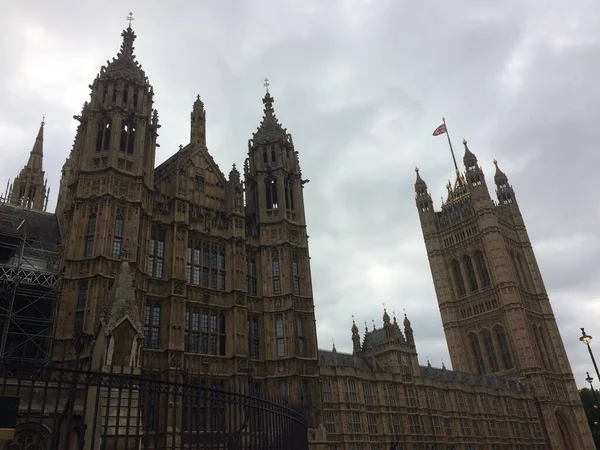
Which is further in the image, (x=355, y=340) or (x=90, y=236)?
(x=355, y=340)

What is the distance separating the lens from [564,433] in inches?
3462

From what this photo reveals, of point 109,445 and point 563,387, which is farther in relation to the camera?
point 563,387

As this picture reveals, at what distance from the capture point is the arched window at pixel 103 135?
87.9ft

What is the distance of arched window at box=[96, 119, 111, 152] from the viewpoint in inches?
1054

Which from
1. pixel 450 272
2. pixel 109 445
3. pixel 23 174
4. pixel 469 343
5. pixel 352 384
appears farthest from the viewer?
pixel 450 272

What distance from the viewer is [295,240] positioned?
107 ft

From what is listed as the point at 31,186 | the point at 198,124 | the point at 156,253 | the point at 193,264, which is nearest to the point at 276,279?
the point at 193,264

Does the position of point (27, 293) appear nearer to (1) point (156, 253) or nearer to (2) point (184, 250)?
(1) point (156, 253)

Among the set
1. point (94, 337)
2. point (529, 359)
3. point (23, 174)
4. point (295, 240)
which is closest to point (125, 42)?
point (295, 240)

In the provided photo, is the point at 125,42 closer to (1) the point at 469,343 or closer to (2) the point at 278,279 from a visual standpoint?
(2) the point at 278,279

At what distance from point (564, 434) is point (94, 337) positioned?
93061 mm

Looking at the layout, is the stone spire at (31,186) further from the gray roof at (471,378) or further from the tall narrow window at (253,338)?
the gray roof at (471,378)

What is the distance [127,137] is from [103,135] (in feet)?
4.11

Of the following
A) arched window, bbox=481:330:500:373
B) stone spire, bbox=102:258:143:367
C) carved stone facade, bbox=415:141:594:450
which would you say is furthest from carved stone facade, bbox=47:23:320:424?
arched window, bbox=481:330:500:373
